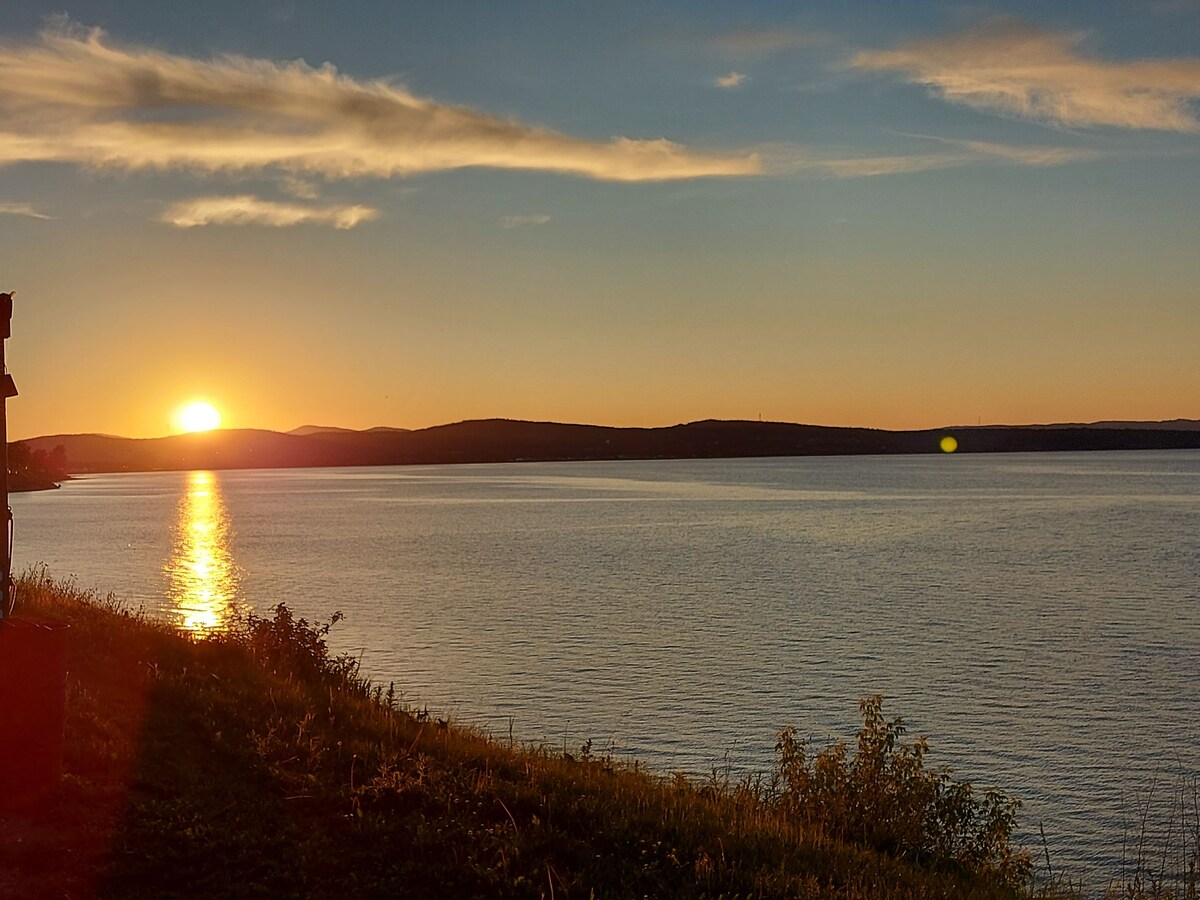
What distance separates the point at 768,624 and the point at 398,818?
4011 cm

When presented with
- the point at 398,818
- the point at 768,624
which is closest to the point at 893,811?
the point at 398,818

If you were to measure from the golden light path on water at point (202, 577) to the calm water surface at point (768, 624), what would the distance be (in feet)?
1.46

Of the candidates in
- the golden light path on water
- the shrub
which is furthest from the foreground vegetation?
the golden light path on water

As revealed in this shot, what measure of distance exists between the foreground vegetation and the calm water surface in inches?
315

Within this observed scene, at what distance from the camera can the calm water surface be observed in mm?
29797

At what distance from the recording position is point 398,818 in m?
11.7

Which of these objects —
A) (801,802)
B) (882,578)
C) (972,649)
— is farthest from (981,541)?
(801,802)

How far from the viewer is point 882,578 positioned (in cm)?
6825

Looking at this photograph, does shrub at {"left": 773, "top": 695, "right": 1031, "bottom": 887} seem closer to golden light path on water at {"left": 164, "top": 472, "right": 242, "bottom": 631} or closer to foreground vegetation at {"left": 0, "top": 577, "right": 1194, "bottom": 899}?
foreground vegetation at {"left": 0, "top": 577, "right": 1194, "bottom": 899}

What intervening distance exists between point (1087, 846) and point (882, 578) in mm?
46392

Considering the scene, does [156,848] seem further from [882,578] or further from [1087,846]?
[882,578]

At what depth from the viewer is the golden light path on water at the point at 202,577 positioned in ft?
174

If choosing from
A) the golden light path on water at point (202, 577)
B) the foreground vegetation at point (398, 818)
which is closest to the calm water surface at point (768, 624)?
the golden light path on water at point (202, 577)

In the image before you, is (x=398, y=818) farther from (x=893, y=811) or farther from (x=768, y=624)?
(x=768, y=624)
